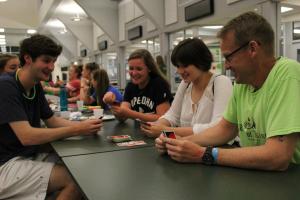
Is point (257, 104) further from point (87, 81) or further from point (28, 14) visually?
point (28, 14)

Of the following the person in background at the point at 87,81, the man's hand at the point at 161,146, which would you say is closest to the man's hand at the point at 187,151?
the man's hand at the point at 161,146

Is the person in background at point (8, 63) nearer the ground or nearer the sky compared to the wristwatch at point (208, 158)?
nearer the sky

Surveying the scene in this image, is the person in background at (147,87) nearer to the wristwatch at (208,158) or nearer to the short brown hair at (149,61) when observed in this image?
the short brown hair at (149,61)

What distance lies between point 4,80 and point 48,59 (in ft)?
0.92

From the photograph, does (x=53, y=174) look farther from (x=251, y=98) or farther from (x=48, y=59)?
(x=251, y=98)

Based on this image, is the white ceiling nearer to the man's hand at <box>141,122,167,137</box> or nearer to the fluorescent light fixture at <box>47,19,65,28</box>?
the fluorescent light fixture at <box>47,19,65,28</box>

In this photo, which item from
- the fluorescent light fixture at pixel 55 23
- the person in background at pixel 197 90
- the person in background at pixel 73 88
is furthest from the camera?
the fluorescent light fixture at pixel 55 23

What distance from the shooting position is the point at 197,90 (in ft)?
6.30

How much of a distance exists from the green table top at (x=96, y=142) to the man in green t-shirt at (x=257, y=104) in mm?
363

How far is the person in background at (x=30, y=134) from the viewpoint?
5.20 ft

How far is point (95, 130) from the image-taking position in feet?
6.06

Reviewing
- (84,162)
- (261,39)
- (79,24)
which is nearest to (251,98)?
(261,39)

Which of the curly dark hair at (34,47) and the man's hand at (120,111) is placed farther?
the man's hand at (120,111)

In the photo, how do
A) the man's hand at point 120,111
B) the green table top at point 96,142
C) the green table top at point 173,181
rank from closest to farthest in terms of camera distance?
the green table top at point 173,181
the green table top at point 96,142
the man's hand at point 120,111
